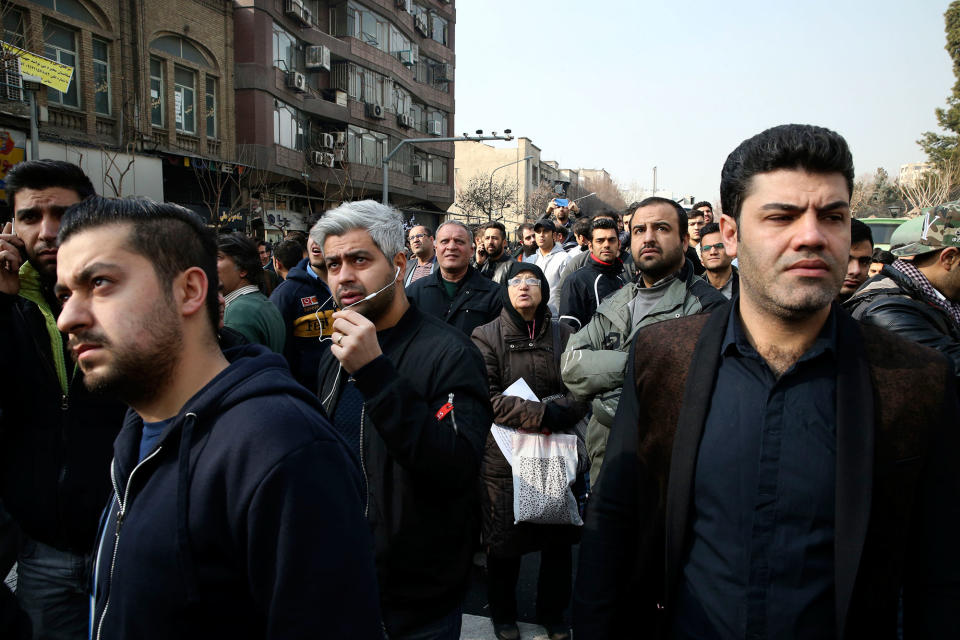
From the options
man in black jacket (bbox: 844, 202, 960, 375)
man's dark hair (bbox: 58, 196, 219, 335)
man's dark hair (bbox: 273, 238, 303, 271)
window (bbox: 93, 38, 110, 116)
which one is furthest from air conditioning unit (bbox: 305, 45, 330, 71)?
man's dark hair (bbox: 58, 196, 219, 335)

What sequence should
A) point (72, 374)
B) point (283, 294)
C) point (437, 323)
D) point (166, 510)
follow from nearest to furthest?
point (166, 510), point (72, 374), point (437, 323), point (283, 294)

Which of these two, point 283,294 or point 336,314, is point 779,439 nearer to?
point 336,314

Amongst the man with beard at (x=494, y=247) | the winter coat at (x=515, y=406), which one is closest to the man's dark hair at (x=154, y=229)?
the winter coat at (x=515, y=406)

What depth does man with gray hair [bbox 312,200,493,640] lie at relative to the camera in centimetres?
212

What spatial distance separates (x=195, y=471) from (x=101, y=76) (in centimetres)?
2125

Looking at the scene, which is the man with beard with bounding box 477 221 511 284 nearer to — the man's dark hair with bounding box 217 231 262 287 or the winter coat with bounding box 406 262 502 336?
the winter coat with bounding box 406 262 502 336

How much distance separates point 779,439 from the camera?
1691 mm

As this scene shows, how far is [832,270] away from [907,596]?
919 millimetres

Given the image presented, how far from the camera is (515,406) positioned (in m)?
3.89

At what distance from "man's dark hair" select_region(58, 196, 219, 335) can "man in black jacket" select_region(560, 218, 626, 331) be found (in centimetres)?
441

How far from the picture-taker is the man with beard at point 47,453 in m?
2.40

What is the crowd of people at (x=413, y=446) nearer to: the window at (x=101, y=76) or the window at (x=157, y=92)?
the window at (x=101, y=76)

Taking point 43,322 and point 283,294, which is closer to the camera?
point 43,322

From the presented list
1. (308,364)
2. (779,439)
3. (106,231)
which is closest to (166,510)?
(106,231)
